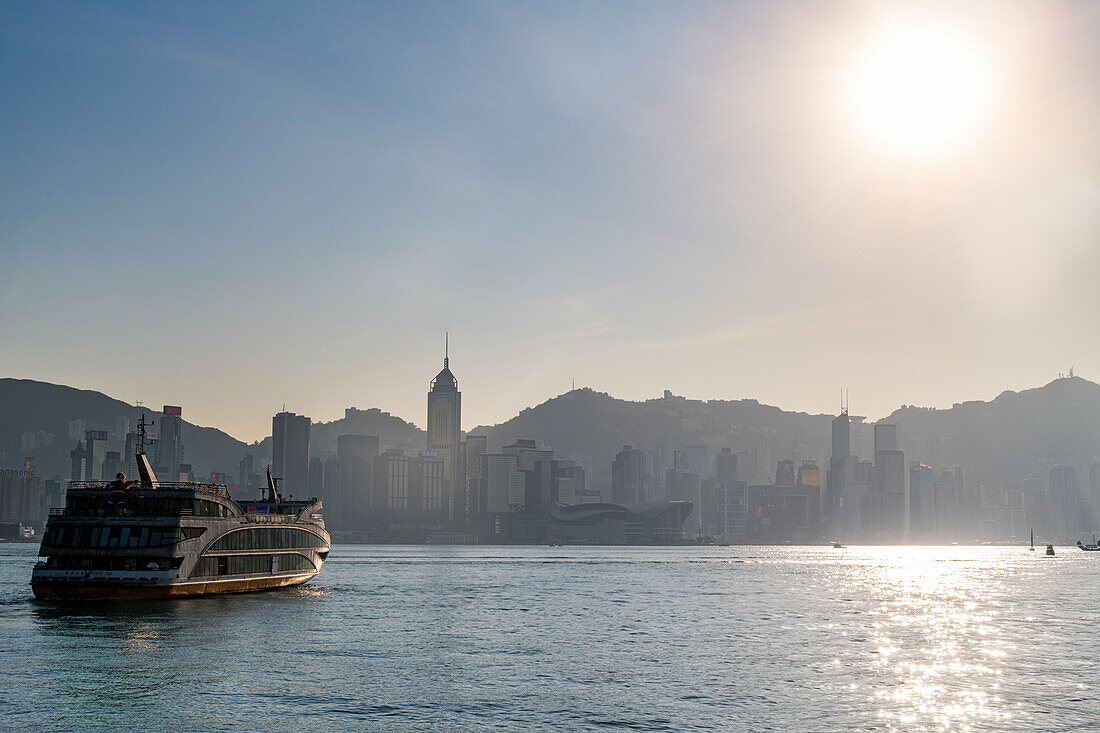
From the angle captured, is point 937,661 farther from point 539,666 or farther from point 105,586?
point 105,586

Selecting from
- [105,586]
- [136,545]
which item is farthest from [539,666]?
[105,586]

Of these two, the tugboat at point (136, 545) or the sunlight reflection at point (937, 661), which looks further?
the tugboat at point (136, 545)

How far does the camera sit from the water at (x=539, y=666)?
149 feet

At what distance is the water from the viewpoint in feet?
149

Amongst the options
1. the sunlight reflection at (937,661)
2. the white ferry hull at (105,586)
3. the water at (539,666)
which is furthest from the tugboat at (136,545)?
the sunlight reflection at (937,661)

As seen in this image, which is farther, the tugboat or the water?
the tugboat

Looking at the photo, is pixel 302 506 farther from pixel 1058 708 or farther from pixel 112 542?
pixel 1058 708

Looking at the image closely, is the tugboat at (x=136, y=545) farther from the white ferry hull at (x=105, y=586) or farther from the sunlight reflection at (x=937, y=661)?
the sunlight reflection at (x=937, y=661)

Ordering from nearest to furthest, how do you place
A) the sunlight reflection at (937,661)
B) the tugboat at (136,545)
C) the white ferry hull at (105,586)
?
1. the sunlight reflection at (937,661)
2. the white ferry hull at (105,586)
3. the tugboat at (136,545)

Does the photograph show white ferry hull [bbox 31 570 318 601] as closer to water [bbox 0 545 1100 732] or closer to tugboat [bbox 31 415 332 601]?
tugboat [bbox 31 415 332 601]

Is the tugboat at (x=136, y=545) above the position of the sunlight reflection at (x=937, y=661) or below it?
above

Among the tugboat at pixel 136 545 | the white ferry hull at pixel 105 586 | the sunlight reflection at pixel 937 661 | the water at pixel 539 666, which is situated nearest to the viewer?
the water at pixel 539 666

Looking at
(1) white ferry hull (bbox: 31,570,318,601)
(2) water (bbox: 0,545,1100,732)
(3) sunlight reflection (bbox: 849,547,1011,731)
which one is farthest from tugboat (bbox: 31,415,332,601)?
(3) sunlight reflection (bbox: 849,547,1011,731)

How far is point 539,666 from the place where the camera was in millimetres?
61156
